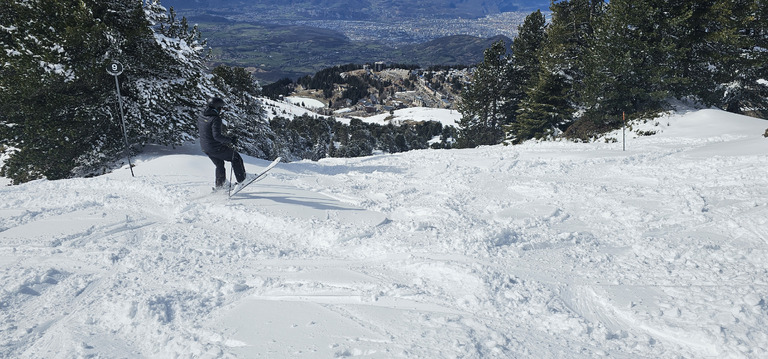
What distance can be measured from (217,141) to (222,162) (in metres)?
0.56

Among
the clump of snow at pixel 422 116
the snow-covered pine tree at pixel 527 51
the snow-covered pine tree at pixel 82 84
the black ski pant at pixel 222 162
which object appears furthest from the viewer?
the clump of snow at pixel 422 116

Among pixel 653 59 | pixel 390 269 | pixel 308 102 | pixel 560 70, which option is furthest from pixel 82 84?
pixel 308 102

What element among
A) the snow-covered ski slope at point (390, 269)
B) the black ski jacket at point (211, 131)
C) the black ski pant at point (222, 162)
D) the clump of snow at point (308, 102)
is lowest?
the snow-covered ski slope at point (390, 269)

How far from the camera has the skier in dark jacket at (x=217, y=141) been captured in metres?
8.35

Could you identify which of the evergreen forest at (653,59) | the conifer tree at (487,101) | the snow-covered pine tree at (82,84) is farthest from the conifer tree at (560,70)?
the snow-covered pine tree at (82,84)

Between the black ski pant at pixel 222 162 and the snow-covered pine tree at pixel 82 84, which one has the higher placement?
the snow-covered pine tree at pixel 82 84

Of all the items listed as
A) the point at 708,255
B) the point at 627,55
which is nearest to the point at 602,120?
the point at 627,55

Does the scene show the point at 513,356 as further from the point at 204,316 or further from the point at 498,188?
the point at 498,188

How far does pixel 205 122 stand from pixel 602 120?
23.0 m

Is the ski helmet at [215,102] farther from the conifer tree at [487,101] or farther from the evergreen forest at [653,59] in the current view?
the conifer tree at [487,101]

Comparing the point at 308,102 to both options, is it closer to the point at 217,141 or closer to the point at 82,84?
the point at 82,84

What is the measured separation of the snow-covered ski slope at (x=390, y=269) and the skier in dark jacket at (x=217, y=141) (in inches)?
23.1

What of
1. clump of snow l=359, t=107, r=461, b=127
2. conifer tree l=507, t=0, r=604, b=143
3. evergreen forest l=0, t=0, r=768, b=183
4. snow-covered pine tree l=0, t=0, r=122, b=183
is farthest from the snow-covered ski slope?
clump of snow l=359, t=107, r=461, b=127

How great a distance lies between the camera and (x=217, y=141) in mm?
8492
